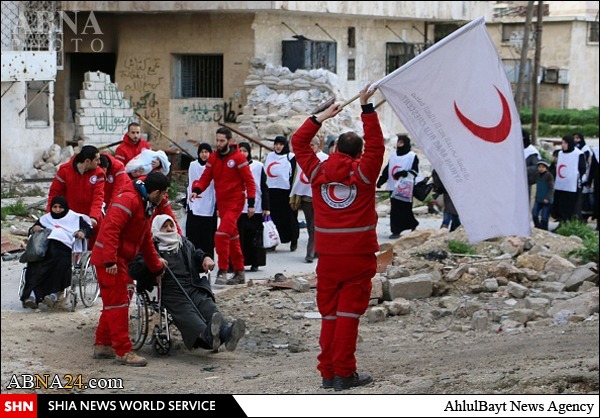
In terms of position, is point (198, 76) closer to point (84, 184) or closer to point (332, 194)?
point (84, 184)

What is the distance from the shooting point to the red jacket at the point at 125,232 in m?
8.20

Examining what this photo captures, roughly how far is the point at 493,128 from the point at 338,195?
123 centimetres

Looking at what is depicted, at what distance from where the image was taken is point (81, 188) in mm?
10398

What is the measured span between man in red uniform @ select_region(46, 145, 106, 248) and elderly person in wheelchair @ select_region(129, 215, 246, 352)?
A: 1408mm

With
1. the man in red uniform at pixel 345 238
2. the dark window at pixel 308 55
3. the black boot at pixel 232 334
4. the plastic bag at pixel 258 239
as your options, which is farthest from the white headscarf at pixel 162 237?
the dark window at pixel 308 55

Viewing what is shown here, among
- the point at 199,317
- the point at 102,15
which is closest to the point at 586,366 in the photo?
the point at 199,317

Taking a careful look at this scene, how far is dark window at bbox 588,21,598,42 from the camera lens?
45875mm

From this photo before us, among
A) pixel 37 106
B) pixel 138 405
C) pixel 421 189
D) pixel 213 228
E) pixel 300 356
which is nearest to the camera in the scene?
pixel 138 405

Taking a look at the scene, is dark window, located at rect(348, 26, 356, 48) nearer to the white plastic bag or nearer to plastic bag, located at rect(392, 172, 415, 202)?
plastic bag, located at rect(392, 172, 415, 202)

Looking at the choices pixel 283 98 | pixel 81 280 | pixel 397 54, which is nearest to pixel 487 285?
pixel 81 280

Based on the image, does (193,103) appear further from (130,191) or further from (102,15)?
(130,191)

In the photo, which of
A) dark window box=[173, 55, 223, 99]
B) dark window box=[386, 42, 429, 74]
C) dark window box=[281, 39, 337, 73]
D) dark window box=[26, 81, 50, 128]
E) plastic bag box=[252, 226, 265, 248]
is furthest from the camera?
dark window box=[386, 42, 429, 74]

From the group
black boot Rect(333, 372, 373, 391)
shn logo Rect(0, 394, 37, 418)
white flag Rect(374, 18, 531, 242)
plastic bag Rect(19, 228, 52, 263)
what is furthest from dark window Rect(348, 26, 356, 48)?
shn logo Rect(0, 394, 37, 418)

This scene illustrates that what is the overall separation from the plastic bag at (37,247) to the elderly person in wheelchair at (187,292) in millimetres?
1909
